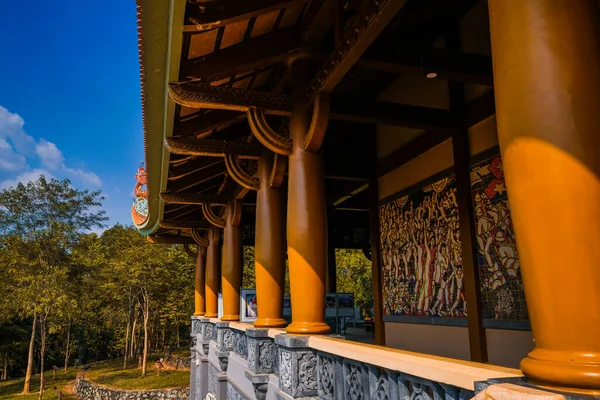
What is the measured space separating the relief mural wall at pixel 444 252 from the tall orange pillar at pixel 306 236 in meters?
1.74

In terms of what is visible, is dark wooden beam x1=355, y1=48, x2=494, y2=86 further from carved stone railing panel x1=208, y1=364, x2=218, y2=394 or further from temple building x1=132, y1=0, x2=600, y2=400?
carved stone railing panel x1=208, y1=364, x2=218, y2=394

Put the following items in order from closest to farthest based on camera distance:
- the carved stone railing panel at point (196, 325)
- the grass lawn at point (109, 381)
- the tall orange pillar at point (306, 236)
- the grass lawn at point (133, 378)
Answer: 1. the tall orange pillar at point (306, 236)
2. the carved stone railing panel at point (196, 325)
3. the grass lawn at point (133, 378)
4. the grass lawn at point (109, 381)

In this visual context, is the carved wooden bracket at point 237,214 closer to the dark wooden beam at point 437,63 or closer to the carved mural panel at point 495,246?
the carved mural panel at point 495,246

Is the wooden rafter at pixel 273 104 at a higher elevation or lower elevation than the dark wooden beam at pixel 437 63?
lower

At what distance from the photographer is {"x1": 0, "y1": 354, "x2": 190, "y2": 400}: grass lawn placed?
22.8 metres

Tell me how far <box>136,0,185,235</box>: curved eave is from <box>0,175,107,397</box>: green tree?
1899 centimetres

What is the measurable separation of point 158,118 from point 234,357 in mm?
4092

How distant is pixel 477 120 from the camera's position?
16.7 ft

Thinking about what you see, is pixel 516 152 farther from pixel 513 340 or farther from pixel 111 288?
pixel 111 288

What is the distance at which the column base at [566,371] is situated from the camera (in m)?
1.52

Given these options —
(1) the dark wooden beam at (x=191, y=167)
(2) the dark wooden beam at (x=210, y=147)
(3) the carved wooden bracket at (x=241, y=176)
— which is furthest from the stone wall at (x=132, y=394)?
(2) the dark wooden beam at (x=210, y=147)

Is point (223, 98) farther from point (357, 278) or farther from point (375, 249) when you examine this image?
point (357, 278)

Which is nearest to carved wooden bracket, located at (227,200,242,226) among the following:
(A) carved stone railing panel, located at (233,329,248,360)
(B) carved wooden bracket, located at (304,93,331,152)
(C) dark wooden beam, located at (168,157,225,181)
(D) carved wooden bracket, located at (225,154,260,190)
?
(C) dark wooden beam, located at (168,157,225,181)

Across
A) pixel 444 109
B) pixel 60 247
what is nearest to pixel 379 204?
pixel 444 109
